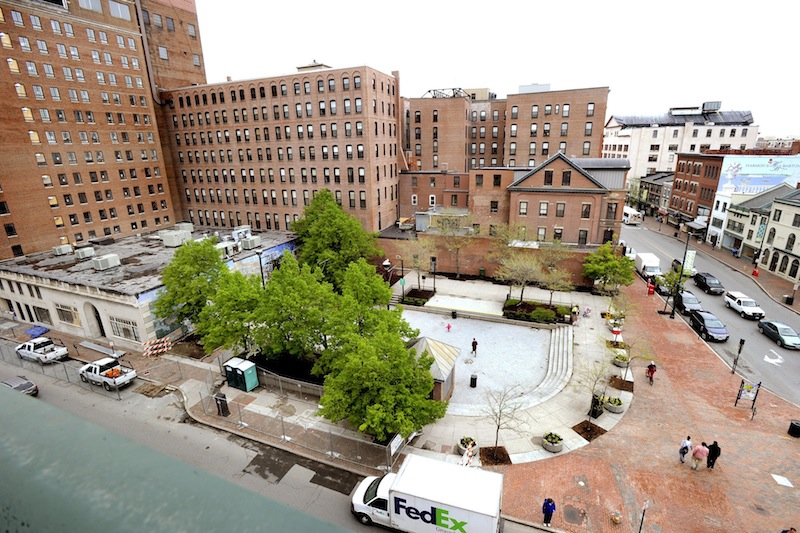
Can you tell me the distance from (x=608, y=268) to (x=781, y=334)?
1331 cm

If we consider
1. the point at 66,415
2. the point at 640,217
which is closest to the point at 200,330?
the point at 66,415

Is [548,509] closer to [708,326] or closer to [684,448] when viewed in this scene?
[684,448]

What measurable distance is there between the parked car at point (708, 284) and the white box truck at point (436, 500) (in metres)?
39.7

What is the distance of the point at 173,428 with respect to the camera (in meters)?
24.3

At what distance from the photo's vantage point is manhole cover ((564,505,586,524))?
17703 millimetres

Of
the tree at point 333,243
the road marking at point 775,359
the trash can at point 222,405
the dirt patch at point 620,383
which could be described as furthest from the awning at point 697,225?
the trash can at point 222,405

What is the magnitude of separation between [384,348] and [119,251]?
132ft

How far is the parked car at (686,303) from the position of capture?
3803 centimetres

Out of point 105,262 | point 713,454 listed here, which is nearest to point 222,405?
point 105,262

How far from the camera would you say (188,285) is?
31844 mm

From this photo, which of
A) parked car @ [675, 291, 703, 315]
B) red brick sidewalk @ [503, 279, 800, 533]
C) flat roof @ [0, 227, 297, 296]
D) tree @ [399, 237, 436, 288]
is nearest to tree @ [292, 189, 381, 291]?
tree @ [399, 237, 436, 288]

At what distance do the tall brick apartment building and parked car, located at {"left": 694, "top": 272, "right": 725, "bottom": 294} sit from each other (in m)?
70.8

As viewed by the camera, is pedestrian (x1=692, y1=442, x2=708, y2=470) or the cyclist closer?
pedestrian (x1=692, y1=442, x2=708, y2=470)

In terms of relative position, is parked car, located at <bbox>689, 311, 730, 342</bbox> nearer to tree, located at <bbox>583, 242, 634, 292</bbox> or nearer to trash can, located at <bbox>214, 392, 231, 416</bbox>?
tree, located at <bbox>583, 242, 634, 292</bbox>
